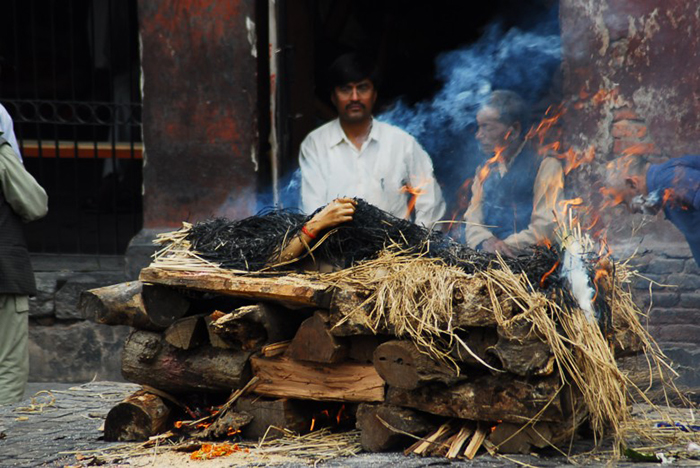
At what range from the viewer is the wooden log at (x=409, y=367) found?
15.5 ft

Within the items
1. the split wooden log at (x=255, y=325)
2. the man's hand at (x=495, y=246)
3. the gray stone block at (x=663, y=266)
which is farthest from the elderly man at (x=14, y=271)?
the gray stone block at (x=663, y=266)

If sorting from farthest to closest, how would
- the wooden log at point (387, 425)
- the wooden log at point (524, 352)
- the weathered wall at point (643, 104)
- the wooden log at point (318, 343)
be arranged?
the weathered wall at point (643, 104), the wooden log at point (318, 343), the wooden log at point (387, 425), the wooden log at point (524, 352)

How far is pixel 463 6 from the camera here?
10.5 m

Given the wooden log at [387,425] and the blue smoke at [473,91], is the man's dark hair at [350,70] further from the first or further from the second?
the wooden log at [387,425]

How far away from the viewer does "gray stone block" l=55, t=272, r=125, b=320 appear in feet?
25.8

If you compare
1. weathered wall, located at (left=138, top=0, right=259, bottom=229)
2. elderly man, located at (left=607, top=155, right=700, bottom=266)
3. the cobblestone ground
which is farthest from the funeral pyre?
weathered wall, located at (left=138, top=0, right=259, bottom=229)

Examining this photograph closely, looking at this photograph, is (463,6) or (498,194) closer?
(498,194)

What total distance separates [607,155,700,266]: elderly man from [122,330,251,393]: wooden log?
2.57 metres

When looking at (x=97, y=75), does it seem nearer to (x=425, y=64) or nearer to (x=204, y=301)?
(x=425, y=64)

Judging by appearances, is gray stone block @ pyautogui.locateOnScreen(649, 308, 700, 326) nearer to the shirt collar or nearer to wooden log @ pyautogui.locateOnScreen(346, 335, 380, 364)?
the shirt collar

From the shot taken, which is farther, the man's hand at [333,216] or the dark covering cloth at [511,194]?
the dark covering cloth at [511,194]

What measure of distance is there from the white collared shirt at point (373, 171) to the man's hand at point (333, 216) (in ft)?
4.40

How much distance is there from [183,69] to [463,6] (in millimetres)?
4024

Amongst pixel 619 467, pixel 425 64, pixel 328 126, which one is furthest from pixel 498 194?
pixel 425 64
